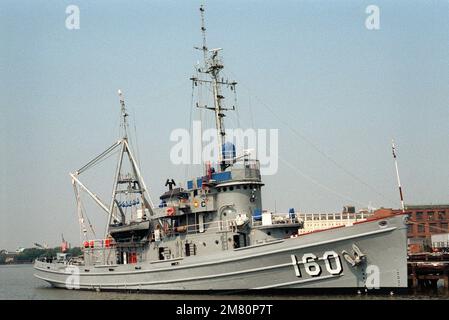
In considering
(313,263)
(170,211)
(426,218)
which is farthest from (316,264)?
(426,218)

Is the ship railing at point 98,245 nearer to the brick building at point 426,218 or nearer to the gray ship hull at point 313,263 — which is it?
the gray ship hull at point 313,263

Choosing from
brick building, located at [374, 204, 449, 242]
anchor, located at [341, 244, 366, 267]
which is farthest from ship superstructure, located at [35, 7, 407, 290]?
brick building, located at [374, 204, 449, 242]

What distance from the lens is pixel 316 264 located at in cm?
2481

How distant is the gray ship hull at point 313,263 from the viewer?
24047 mm

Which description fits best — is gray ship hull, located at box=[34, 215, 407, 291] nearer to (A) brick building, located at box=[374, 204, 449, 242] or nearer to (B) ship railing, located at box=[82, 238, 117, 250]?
(B) ship railing, located at box=[82, 238, 117, 250]

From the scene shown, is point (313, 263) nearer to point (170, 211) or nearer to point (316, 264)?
point (316, 264)

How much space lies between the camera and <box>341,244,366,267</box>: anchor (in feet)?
78.6

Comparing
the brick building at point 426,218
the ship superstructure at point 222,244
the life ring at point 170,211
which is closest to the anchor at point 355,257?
the ship superstructure at point 222,244

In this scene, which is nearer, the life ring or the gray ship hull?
the gray ship hull

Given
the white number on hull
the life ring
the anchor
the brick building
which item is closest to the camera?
the anchor

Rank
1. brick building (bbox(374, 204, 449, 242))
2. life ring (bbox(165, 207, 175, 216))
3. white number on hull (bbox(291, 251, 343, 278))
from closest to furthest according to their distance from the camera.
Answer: white number on hull (bbox(291, 251, 343, 278)) → life ring (bbox(165, 207, 175, 216)) → brick building (bbox(374, 204, 449, 242))

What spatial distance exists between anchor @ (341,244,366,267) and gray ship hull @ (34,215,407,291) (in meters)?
0.13

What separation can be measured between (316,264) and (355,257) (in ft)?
6.04

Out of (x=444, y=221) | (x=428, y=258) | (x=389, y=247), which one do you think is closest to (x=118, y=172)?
(x=389, y=247)
